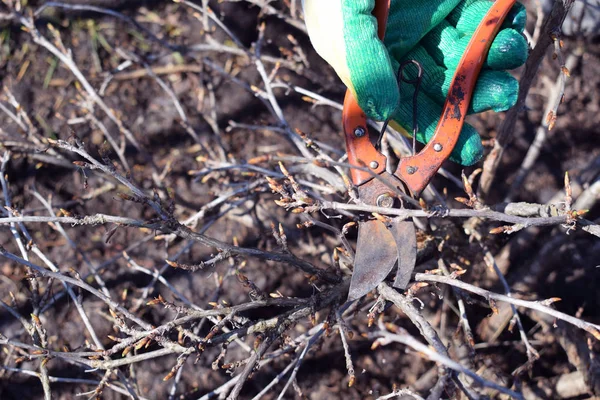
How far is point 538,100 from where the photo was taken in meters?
2.78

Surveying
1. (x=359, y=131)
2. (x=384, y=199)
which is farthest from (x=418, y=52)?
(x=384, y=199)

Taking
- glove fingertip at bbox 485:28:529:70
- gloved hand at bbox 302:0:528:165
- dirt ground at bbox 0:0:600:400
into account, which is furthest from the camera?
dirt ground at bbox 0:0:600:400

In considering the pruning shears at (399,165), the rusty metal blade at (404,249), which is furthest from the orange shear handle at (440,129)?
the rusty metal blade at (404,249)

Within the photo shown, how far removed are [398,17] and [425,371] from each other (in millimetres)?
1650

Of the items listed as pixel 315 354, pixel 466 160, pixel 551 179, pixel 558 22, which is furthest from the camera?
pixel 551 179

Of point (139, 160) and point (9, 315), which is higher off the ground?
point (139, 160)

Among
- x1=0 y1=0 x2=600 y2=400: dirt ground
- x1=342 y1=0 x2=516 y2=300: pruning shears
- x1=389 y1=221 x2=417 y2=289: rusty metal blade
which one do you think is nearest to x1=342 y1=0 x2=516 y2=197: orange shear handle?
x1=342 y1=0 x2=516 y2=300: pruning shears

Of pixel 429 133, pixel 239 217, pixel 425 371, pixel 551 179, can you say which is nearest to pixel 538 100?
pixel 551 179

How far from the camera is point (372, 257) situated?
1.60m

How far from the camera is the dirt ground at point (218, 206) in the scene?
2.34 m

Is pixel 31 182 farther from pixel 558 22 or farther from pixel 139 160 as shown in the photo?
pixel 558 22

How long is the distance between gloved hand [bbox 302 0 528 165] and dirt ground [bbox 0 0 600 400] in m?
0.47

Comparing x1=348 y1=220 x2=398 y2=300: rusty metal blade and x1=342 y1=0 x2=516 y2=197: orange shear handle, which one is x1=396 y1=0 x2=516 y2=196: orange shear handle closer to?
x1=342 y1=0 x2=516 y2=197: orange shear handle

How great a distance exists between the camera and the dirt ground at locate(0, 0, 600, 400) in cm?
234
